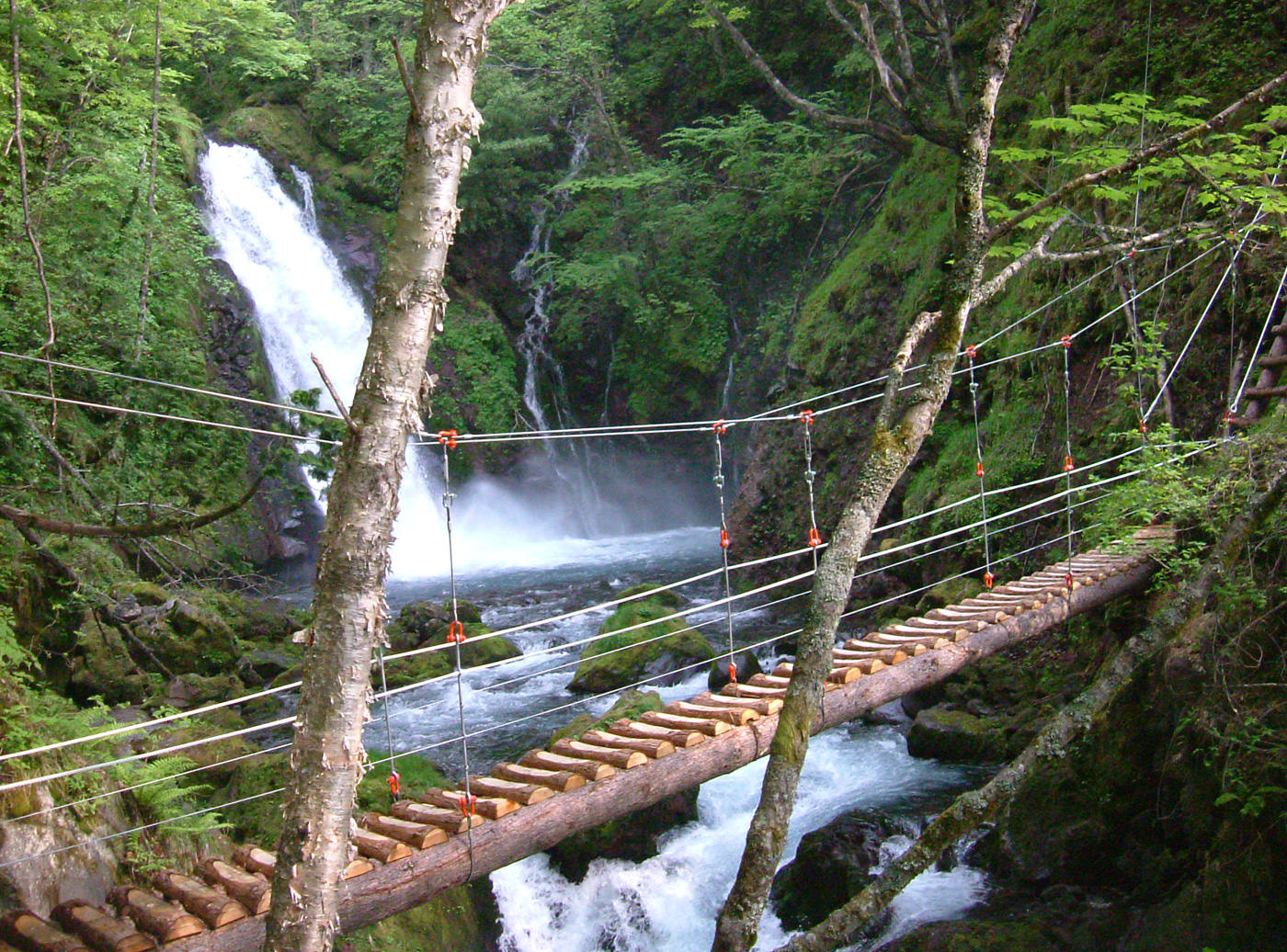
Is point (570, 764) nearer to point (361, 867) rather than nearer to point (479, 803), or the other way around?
point (479, 803)

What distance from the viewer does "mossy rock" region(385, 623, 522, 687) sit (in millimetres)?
7320

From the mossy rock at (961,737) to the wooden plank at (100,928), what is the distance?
4324mm

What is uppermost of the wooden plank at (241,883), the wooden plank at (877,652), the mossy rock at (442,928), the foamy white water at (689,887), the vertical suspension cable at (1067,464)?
the vertical suspension cable at (1067,464)

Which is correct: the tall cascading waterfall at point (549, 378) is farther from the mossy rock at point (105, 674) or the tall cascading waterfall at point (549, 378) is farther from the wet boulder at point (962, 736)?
the wet boulder at point (962, 736)

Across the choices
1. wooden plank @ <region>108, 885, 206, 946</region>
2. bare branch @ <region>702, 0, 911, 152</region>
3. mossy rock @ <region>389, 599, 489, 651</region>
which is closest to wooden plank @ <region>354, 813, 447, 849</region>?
wooden plank @ <region>108, 885, 206, 946</region>

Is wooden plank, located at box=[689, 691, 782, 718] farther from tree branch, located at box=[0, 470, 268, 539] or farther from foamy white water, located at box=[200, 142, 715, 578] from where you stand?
foamy white water, located at box=[200, 142, 715, 578]

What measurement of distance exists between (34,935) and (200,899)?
47 centimetres

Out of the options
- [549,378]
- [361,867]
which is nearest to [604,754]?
[361,867]

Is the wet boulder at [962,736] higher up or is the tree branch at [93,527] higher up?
the tree branch at [93,527]

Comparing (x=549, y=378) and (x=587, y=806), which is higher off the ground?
(x=549, y=378)

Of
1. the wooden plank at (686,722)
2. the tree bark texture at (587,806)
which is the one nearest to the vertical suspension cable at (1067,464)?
the tree bark texture at (587,806)

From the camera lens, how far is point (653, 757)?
11.1ft

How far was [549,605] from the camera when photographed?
380 inches

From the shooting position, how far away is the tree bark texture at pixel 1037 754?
2.87m
